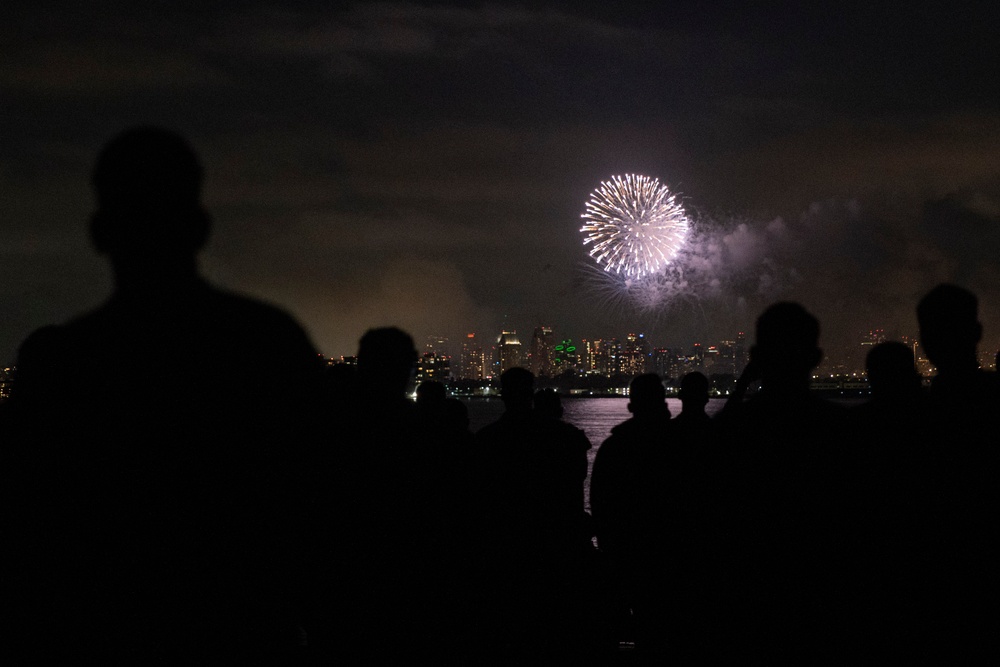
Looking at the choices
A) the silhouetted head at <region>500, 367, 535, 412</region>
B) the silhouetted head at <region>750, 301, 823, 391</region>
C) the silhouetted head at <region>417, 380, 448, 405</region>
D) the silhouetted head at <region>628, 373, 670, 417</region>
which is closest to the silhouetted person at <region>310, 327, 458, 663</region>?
the silhouetted head at <region>750, 301, 823, 391</region>

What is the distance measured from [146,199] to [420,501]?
206cm

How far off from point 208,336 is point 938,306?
283 cm

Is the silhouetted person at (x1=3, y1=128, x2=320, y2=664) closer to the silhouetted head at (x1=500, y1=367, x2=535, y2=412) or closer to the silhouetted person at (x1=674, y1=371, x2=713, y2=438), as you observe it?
the silhouetted person at (x1=674, y1=371, x2=713, y2=438)

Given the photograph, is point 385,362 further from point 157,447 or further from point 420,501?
point 157,447

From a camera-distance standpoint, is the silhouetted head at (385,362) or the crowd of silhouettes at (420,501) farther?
the silhouetted head at (385,362)

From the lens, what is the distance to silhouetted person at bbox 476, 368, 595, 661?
5805 millimetres

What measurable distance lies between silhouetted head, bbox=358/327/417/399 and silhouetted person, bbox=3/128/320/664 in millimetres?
1876

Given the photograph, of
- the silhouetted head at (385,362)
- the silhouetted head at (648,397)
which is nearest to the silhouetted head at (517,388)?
the silhouetted head at (648,397)

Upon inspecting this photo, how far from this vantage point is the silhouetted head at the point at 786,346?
3643 mm

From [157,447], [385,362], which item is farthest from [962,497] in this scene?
[157,447]

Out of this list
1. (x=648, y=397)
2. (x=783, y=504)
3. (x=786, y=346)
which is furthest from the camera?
(x=648, y=397)

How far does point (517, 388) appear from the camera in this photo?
684 centimetres

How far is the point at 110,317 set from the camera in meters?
2.25

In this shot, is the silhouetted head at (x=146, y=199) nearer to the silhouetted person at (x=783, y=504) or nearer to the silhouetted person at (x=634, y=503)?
the silhouetted person at (x=783, y=504)
